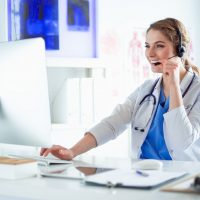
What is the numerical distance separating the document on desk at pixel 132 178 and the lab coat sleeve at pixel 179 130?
2.33 ft

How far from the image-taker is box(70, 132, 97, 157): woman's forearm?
1.99 m

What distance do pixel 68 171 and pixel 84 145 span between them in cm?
60

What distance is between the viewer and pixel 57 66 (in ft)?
9.98

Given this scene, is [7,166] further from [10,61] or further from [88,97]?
[88,97]

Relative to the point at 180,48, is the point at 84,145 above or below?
below

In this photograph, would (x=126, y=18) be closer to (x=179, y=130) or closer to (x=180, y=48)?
(x=180, y=48)

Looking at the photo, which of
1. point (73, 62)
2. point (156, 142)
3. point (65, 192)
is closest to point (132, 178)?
point (65, 192)

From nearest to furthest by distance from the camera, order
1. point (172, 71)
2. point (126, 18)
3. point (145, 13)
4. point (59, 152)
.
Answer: point (59, 152), point (172, 71), point (126, 18), point (145, 13)

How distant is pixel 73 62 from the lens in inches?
Result: 122

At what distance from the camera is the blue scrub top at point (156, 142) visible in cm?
216

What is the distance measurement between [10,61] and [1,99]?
0.45ft

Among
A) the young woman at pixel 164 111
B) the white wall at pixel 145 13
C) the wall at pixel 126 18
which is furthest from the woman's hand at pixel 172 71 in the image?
the white wall at pixel 145 13

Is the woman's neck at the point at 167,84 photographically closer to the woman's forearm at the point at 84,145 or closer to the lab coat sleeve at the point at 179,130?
the lab coat sleeve at the point at 179,130

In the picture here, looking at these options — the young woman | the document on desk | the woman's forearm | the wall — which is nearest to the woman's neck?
the young woman
